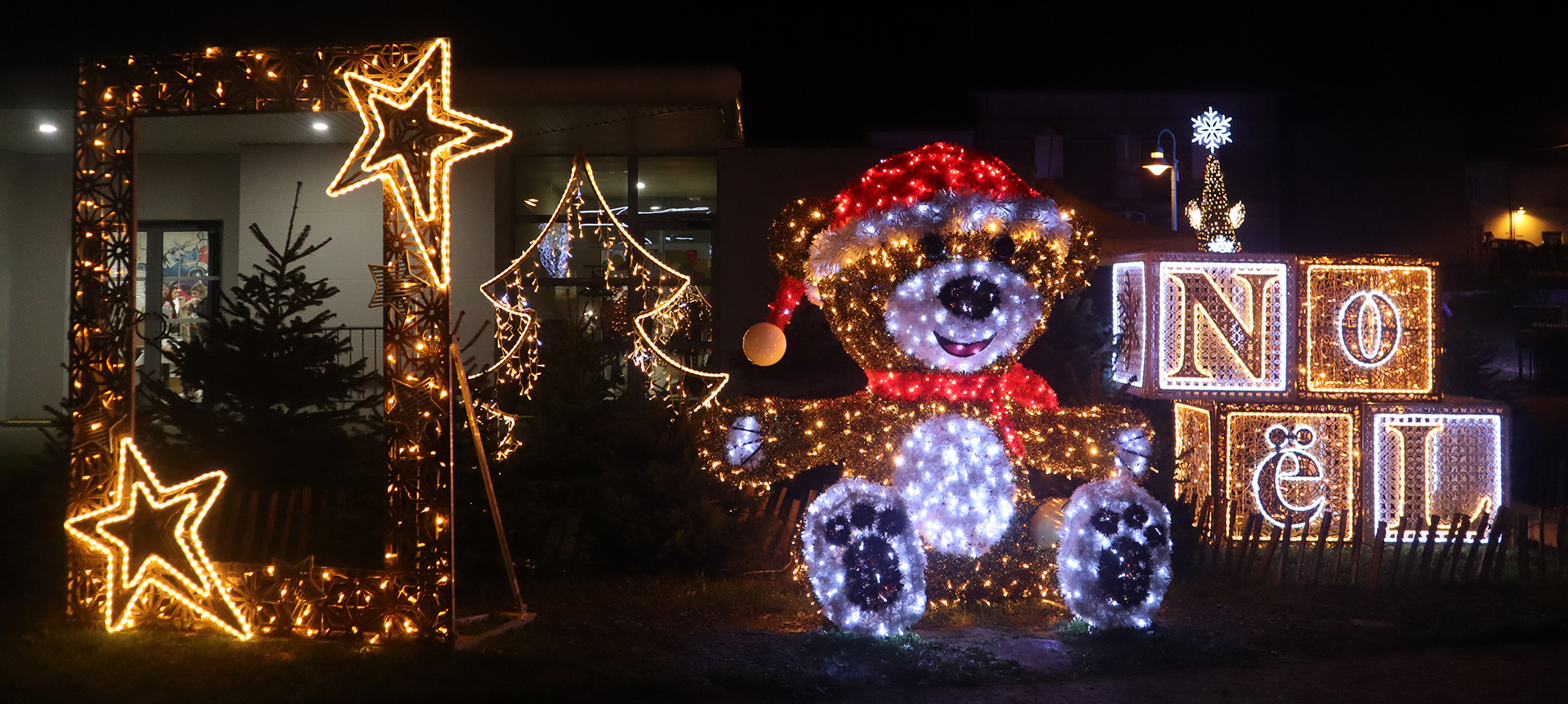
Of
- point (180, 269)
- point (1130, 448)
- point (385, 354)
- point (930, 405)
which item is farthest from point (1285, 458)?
point (180, 269)

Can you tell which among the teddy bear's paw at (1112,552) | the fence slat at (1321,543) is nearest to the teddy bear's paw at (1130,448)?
the teddy bear's paw at (1112,552)

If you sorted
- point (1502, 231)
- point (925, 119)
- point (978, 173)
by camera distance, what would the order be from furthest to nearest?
point (1502, 231)
point (925, 119)
point (978, 173)

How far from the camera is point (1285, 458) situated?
8555mm

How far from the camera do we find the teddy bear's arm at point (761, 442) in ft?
20.5

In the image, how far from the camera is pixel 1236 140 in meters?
38.0

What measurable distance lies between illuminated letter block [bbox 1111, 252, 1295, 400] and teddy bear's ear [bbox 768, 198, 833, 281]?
334 centimetres

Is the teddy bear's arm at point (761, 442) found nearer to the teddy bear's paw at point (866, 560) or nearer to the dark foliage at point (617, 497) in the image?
the teddy bear's paw at point (866, 560)

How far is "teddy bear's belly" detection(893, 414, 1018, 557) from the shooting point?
19.7 feet

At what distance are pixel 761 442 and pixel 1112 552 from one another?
6.35ft

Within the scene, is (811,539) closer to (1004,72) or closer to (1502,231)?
(1004,72)

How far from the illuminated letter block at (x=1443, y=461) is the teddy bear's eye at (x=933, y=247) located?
4.42m

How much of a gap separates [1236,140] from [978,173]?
35330 mm

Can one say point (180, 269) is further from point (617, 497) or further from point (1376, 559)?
point (1376, 559)

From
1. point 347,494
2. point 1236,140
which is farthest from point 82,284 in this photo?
point 1236,140
